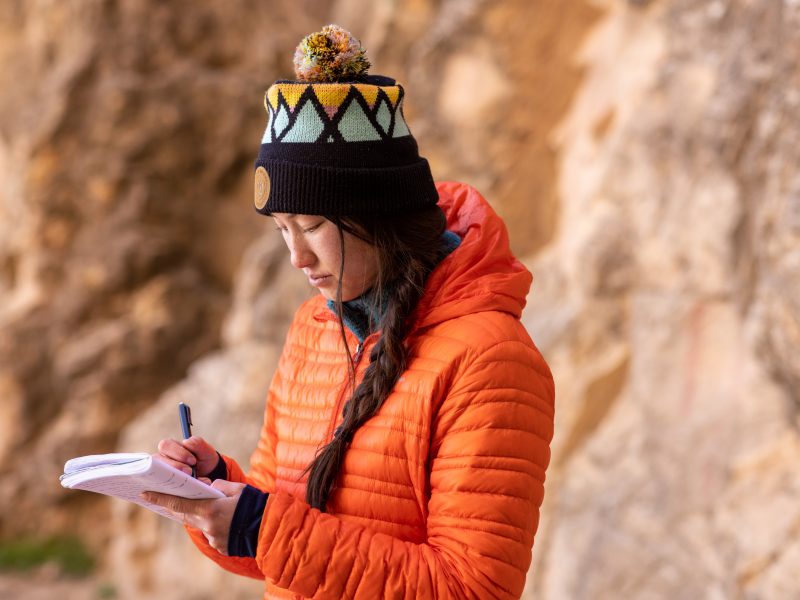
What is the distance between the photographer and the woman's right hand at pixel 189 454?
1.41m

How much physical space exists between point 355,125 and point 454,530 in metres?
0.58

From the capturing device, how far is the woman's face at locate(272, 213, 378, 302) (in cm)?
138

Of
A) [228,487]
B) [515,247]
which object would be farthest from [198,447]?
[515,247]

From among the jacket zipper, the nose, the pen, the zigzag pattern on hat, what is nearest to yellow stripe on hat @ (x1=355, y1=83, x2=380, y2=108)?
the zigzag pattern on hat

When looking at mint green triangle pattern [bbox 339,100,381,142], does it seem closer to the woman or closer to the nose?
the woman

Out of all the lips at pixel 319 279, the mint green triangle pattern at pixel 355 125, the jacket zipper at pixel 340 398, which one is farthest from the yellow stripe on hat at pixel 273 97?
the jacket zipper at pixel 340 398

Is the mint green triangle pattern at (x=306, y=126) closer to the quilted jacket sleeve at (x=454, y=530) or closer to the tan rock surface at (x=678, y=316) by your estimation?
the quilted jacket sleeve at (x=454, y=530)

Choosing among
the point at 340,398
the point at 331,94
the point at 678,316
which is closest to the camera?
the point at 331,94

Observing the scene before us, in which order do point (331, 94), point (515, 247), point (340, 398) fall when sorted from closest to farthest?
point (331, 94) → point (340, 398) → point (515, 247)

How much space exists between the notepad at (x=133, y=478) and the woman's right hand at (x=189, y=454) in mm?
128

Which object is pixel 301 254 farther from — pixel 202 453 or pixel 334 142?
pixel 202 453

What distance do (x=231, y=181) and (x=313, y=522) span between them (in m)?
5.55

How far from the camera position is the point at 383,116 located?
1379mm

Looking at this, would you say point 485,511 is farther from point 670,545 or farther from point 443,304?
point 670,545
